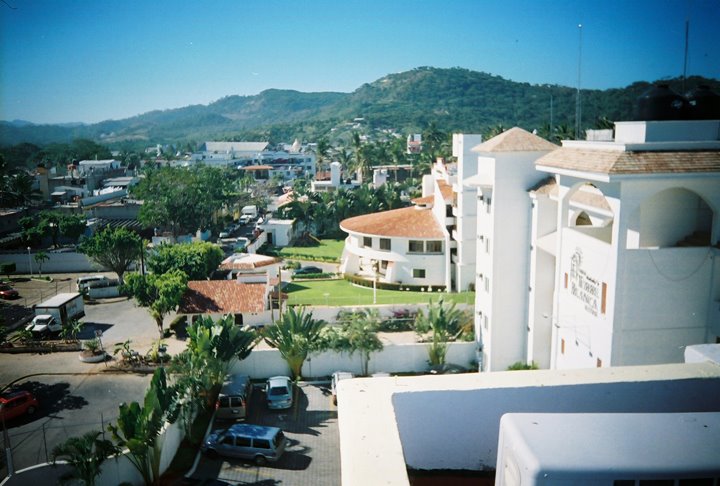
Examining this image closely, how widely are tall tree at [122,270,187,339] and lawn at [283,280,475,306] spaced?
803 centimetres

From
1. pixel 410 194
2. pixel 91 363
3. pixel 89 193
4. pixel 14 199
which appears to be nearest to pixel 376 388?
pixel 91 363

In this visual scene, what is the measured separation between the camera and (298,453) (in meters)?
21.3

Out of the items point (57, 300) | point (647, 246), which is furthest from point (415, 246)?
point (57, 300)

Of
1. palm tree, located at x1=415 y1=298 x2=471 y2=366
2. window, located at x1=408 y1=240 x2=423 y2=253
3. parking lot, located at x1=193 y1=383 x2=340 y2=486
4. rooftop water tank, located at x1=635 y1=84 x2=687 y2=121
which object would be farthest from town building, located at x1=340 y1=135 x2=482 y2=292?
rooftop water tank, located at x1=635 y1=84 x2=687 y2=121

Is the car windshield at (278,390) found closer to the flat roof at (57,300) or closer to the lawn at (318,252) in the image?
the flat roof at (57,300)

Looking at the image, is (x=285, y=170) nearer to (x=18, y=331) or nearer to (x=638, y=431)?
(x=18, y=331)

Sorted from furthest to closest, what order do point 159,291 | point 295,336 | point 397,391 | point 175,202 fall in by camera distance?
1. point 175,202
2. point 159,291
3. point 295,336
4. point 397,391

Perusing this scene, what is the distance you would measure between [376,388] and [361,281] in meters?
40.0

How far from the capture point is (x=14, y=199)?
62750 millimetres

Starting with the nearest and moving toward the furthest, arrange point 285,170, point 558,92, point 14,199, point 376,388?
point 376,388 → point 14,199 → point 285,170 → point 558,92

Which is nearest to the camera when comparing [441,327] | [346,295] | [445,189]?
[441,327]

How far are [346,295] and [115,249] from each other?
19931mm

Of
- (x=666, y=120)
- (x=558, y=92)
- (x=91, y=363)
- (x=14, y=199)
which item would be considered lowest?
(x=91, y=363)

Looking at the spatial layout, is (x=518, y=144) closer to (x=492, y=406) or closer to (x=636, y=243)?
(x=636, y=243)
